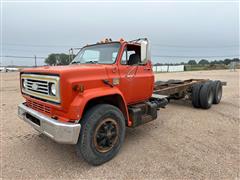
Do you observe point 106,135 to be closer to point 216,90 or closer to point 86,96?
point 86,96

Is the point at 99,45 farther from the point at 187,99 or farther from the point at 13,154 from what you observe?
the point at 187,99

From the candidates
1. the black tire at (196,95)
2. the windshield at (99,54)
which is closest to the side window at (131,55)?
the windshield at (99,54)

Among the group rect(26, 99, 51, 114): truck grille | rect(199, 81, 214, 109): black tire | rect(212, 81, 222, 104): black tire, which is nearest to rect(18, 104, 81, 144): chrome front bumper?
rect(26, 99, 51, 114): truck grille

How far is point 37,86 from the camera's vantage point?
125 inches

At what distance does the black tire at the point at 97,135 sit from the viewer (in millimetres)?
2904

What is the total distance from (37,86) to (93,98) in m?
1.07

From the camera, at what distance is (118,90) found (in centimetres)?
339

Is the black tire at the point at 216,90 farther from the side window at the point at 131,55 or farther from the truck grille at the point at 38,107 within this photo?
the truck grille at the point at 38,107

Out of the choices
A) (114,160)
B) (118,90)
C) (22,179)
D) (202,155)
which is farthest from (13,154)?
(202,155)

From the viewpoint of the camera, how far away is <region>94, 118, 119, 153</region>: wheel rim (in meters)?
3.12

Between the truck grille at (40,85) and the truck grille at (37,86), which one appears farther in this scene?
the truck grille at (37,86)

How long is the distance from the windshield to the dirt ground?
1.90 m

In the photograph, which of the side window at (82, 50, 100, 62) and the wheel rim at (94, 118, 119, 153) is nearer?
the wheel rim at (94, 118, 119, 153)

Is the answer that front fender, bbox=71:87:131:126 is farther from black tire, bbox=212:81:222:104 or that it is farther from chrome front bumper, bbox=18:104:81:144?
black tire, bbox=212:81:222:104
